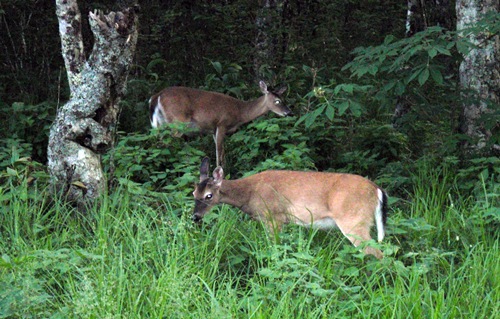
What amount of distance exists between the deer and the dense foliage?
0.15 metres

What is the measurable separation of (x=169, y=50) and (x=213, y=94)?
230 centimetres

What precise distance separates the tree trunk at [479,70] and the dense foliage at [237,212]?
9.7 inches

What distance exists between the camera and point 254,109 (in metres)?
11.4

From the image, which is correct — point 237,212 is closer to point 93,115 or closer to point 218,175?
point 218,175

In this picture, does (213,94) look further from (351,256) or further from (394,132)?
(351,256)

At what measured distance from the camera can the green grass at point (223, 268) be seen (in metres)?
4.64

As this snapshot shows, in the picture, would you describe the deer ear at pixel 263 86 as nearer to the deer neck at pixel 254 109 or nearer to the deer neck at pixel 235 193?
the deer neck at pixel 254 109

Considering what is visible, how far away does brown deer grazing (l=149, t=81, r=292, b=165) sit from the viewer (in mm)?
10742

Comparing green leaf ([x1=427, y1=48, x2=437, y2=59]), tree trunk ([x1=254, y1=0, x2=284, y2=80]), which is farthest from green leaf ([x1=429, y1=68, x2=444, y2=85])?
tree trunk ([x1=254, y1=0, x2=284, y2=80])

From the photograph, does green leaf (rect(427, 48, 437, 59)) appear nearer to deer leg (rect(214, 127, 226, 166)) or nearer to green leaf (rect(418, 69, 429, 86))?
green leaf (rect(418, 69, 429, 86))

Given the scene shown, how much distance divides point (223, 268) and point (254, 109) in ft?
19.8

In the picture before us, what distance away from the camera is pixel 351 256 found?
560cm

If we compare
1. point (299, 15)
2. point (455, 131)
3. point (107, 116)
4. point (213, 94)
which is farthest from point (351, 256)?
point (299, 15)

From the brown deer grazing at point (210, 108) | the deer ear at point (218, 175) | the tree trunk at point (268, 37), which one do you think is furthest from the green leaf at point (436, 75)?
the tree trunk at point (268, 37)
